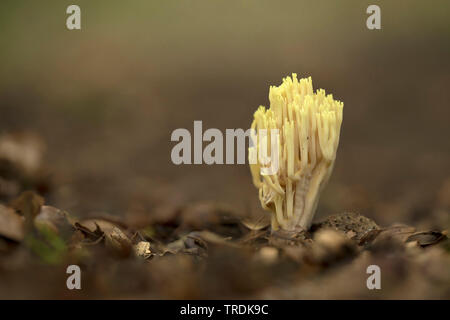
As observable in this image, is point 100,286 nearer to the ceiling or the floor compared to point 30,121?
nearer to the floor

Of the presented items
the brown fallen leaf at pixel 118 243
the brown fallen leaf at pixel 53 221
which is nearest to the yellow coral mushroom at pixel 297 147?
the brown fallen leaf at pixel 118 243

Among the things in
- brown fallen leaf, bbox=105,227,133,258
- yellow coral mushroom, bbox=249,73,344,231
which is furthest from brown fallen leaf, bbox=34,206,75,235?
yellow coral mushroom, bbox=249,73,344,231

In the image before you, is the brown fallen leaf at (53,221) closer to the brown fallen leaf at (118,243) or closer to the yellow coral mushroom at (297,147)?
the brown fallen leaf at (118,243)

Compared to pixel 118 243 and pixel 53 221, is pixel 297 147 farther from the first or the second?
pixel 53 221

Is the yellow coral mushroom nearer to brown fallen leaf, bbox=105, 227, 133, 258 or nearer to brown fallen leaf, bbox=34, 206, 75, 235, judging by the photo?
brown fallen leaf, bbox=105, 227, 133, 258

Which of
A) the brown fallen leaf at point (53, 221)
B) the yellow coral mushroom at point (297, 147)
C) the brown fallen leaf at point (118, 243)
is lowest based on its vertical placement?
the brown fallen leaf at point (118, 243)

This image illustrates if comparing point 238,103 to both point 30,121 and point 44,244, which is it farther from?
point 44,244

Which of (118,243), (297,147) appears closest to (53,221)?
(118,243)
